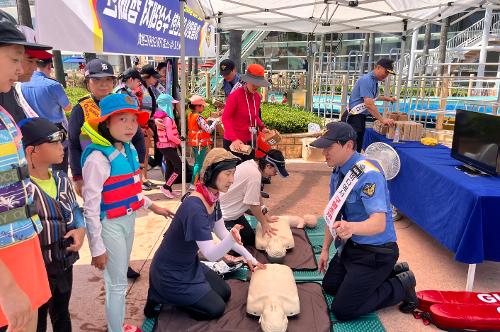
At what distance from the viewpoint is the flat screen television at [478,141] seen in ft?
11.5

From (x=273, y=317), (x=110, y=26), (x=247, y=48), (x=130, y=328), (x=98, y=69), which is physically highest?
(x=247, y=48)

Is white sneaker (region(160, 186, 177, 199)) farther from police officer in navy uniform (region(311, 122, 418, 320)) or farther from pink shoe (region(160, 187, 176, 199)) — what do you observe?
police officer in navy uniform (region(311, 122, 418, 320))

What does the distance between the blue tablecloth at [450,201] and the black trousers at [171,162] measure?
9.75ft

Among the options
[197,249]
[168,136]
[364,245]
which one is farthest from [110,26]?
[364,245]

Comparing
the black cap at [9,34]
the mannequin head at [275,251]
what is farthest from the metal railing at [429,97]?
the black cap at [9,34]

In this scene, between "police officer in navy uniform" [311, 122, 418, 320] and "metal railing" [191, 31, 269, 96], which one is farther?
"metal railing" [191, 31, 269, 96]

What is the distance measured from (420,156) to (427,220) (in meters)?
0.82

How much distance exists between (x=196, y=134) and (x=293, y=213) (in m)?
1.83

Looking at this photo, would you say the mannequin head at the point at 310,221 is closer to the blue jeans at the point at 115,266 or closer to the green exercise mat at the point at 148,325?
the green exercise mat at the point at 148,325

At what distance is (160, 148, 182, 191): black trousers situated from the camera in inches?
217

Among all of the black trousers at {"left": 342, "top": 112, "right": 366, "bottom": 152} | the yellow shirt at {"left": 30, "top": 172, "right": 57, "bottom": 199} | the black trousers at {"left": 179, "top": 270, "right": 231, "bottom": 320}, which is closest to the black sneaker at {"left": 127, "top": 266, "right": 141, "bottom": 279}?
the black trousers at {"left": 179, "top": 270, "right": 231, "bottom": 320}

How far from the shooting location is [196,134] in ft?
18.4

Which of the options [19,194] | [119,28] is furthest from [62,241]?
[119,28]

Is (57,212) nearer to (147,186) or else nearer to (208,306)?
(208,306)
